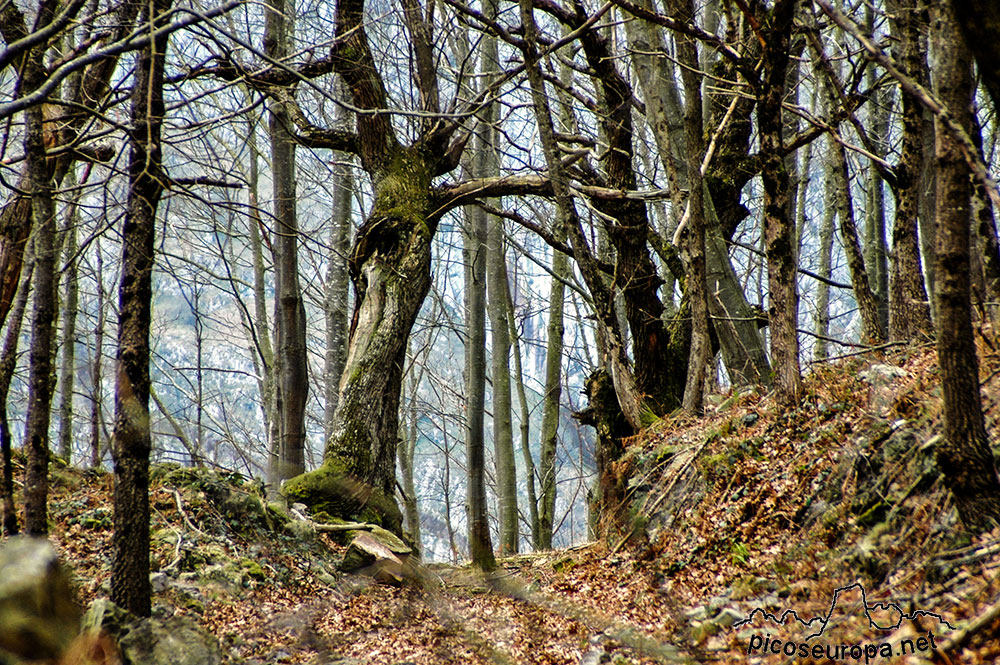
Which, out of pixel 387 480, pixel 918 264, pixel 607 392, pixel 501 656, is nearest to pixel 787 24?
pixel 918 264

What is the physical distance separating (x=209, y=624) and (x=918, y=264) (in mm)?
6456

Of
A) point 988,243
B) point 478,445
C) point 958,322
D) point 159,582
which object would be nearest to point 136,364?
point 159,582

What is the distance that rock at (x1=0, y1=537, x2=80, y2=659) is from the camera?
112 inches

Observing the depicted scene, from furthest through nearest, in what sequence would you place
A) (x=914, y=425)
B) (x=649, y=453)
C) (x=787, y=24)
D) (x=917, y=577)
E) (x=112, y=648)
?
1. (x=649, y=453)
2. (x=787, y=24)
3. (x=914, y=425)
4. (x=112, y=648)
5. (x=917, y=577)

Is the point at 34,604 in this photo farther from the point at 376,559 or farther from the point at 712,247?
the point at 712,247

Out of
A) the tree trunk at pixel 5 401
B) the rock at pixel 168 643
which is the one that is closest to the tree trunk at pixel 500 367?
the tree trunk at pixel 5 401

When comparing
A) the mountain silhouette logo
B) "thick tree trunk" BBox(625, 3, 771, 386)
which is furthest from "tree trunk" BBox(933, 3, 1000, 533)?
"thick tree trunk" BBox(625, 3, 771, 386)

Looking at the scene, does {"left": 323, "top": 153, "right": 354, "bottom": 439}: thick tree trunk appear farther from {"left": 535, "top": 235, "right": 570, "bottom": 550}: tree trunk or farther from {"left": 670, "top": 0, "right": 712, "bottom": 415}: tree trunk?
{"left": 670, "top": 0, "right": 712, "bottom": 415}: tree trunk

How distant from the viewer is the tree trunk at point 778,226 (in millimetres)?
5145

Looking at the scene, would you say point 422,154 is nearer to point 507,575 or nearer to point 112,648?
point 507,575

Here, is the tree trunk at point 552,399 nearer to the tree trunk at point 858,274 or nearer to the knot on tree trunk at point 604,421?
the knot on tree trunk at point 604,421

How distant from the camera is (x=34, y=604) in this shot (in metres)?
2.95

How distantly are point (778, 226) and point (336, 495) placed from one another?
4.85 meters

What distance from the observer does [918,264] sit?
5.67 meters
